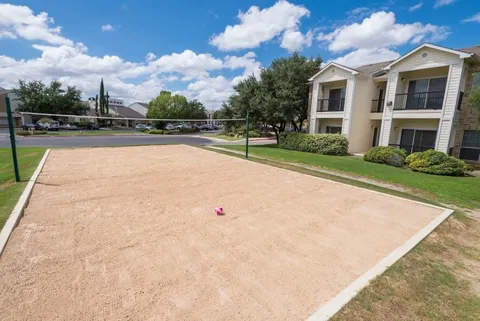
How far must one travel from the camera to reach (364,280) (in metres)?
3.18

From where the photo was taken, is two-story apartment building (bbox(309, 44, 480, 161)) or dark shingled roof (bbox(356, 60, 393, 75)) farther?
dark shingled roof (bbox(356, 60, 393, 75))

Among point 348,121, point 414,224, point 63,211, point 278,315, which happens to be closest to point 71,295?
point 278,315

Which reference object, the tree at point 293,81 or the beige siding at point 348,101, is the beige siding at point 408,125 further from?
the tree at point 293,81

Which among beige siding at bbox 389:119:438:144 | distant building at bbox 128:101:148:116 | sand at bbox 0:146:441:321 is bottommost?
sand at bbox 0:146:441:321

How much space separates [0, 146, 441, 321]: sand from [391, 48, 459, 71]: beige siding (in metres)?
11.6

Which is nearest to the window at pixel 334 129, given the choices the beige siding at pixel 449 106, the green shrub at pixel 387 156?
the green shrub at pixel 387 156

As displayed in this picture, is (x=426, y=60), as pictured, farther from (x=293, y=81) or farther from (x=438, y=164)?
(x=293, y=81)

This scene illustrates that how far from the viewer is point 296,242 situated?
4.17 metres

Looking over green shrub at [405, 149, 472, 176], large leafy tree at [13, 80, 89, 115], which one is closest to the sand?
green shrub at [405, 149, 472, 176]

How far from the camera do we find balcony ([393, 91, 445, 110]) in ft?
47.6

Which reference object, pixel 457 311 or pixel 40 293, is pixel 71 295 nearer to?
pixel 40 293

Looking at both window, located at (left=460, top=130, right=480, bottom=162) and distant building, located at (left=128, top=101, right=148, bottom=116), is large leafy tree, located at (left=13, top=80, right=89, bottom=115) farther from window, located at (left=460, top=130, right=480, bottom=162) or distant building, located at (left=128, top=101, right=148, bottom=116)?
window, located at (left=460, top=130, right=480, bottom=162)

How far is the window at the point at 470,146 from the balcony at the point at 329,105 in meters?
7.67

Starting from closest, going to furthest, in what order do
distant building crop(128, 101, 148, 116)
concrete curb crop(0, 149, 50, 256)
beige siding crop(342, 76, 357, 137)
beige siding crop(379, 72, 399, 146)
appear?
concrete curb crop(0, 149, 50, 256) < beige siding crop(379, 72, 399, 146) < beige siding crop(342, 76, 357, 137) < distant building crop(128, 101, 148, 116)
